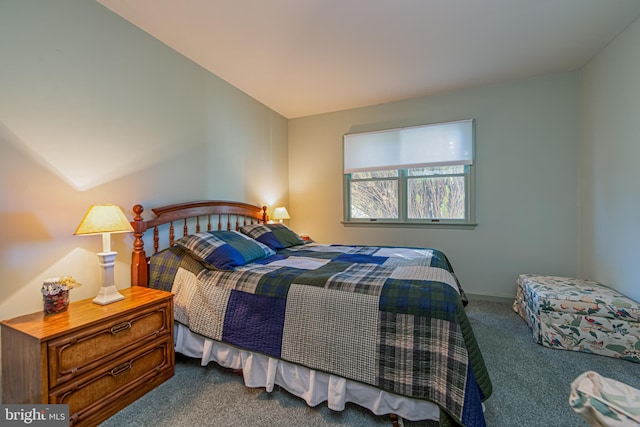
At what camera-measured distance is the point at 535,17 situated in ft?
6.61

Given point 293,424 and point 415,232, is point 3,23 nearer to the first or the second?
point 293,424

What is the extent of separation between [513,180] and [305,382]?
311 centimetres

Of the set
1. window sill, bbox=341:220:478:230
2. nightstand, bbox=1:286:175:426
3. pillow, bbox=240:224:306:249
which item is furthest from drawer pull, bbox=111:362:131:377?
window sill, bbox=341:220:478:230

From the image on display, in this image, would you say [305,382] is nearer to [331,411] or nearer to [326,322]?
[331,411]

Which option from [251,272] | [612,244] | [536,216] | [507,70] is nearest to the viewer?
[251,272]

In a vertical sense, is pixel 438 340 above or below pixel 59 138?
below

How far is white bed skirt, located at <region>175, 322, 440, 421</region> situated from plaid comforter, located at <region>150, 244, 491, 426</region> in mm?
78

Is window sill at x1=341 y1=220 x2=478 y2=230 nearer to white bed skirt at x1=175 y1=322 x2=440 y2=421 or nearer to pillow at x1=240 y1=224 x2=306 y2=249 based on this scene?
pillow at x1=240 y1=224 x2=306 y2=249

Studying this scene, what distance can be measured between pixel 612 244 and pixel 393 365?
2532 millimetres

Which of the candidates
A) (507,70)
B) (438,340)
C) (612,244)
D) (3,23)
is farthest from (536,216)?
(3,23)

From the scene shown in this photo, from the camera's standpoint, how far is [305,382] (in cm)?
156

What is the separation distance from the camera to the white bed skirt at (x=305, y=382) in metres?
1.35

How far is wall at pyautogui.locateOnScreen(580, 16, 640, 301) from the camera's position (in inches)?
84.3

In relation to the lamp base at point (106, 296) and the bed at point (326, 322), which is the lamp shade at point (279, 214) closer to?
the bed at point (326, 322)
